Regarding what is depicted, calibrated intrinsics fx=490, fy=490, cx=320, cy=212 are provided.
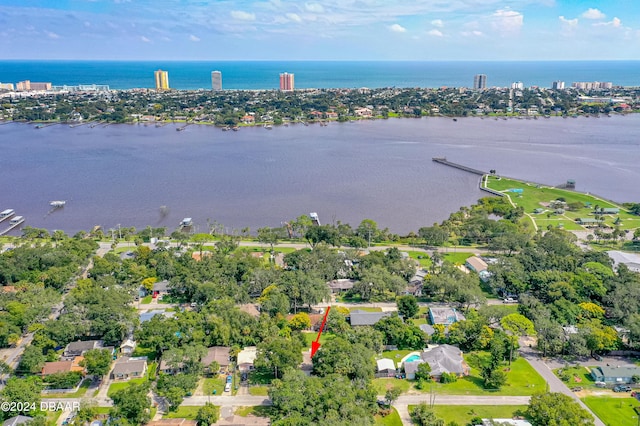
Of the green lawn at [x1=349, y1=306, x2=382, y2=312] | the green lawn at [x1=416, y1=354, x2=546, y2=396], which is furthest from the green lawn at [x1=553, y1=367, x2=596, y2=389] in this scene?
the green lawn at [x1=349, y1=306, x2=382, y2=312]

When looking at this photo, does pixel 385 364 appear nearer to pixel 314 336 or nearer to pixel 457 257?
pixel 314 336

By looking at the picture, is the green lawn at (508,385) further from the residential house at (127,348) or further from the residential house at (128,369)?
the residential house at (127,348)

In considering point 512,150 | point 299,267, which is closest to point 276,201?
point 299,267

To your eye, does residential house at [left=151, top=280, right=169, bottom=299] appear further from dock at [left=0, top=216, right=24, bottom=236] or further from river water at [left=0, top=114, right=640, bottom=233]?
dock at [left=0, top=216, right=24, bottom=236]

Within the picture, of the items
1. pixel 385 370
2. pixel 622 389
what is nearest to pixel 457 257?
pixel 622 389

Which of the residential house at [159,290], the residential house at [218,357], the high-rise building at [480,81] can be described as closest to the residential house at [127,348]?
the residential house at [218,357]
